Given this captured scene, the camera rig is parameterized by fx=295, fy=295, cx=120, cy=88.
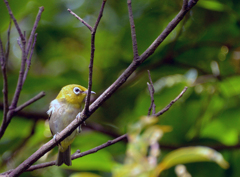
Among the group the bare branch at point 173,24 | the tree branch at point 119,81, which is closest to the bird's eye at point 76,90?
the tree branch at point 119,81

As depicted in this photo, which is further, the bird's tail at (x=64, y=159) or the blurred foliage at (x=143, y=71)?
the blurred foliage at (x=143, y=71)

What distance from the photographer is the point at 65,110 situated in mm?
2562

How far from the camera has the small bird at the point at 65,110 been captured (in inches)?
98.1

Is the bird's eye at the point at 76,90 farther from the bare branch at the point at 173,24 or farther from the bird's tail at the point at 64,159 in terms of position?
the bare branch at the point at 173,24

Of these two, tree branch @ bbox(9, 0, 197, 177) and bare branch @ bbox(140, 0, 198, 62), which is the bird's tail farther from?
bare branch @ bbox(140, 0, 198, 62)

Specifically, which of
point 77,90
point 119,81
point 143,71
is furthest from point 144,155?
point 143,71

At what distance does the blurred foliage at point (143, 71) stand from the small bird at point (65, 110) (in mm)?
156

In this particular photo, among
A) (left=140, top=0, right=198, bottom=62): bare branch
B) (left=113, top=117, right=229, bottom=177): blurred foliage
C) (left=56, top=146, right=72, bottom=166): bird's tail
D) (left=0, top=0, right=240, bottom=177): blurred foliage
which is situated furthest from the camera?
(left=0, top=0, right=240, bottom=177): blurred foliage

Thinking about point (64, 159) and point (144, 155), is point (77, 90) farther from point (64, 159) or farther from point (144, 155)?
point (144, 155)

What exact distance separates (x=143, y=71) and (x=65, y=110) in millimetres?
888

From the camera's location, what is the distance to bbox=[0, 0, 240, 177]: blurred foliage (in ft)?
8.13

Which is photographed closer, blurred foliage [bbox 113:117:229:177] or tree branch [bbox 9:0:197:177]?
blurred foliage [bbox 113:117:229:177]

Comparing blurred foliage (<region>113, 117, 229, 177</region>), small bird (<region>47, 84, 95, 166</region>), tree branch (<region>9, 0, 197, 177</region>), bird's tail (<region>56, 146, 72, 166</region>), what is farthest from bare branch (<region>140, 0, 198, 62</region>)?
small bird (<region>47, 84, 95, 166</region>)

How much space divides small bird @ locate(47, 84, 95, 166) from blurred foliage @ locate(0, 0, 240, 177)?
0.16 metres
